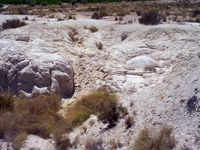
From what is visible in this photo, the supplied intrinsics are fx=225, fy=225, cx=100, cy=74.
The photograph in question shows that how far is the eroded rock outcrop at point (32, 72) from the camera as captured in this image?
6898 millimetres

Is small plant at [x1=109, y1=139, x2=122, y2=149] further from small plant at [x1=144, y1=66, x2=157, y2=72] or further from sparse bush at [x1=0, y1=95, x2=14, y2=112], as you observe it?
small plant at [x1=144, y1=66, x2=157, y2=72]

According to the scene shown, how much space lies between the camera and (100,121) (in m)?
5.54

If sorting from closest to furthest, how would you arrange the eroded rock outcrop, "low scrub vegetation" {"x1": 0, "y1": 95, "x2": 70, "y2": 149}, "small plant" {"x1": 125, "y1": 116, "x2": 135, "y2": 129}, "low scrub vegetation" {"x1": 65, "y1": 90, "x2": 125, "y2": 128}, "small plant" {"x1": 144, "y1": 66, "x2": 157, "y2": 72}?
"low scrub vegetation" {"x1": 0, "y1": 95, "x2": 70, "y2": 149} < "small plant" {"x1": 125, "y1": 116, "x2": 135, "y2": 129} < "low scrub vegetation" {"x1": 65, "y1": 90, "x2": 125, "y2": 128} < the eroded rock outcrop < "small plant" {"x1": 144, "y1": 66, "x2": 157, "y2": 72}

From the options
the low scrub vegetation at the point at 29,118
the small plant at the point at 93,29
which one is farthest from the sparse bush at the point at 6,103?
the small plant at the point at 93,29

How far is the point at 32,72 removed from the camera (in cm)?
701

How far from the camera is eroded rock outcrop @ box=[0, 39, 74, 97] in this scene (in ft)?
22.6

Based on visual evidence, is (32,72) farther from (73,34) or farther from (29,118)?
(73,34)

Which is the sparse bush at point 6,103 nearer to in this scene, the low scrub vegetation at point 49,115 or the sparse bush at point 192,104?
the low scrub vegetation at point 49,115

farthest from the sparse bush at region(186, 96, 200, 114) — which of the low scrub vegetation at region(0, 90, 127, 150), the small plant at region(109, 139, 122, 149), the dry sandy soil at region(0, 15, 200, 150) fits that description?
the small plant at region(109, 139, 122, 149)

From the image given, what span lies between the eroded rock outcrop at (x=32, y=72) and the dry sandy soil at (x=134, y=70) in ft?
1.75

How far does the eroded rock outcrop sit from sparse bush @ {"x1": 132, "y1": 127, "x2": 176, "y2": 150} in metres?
3.47

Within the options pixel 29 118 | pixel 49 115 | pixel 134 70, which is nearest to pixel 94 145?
pixel 49 115

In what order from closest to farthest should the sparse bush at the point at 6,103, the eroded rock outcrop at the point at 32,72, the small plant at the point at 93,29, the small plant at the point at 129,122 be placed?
the small plant at the point at 129,122, the sparse bush at the point at 6,103, the eroded rock outcrop at the point at 32,72, the small plant at the point at 93,29

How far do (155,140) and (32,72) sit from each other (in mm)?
4450
